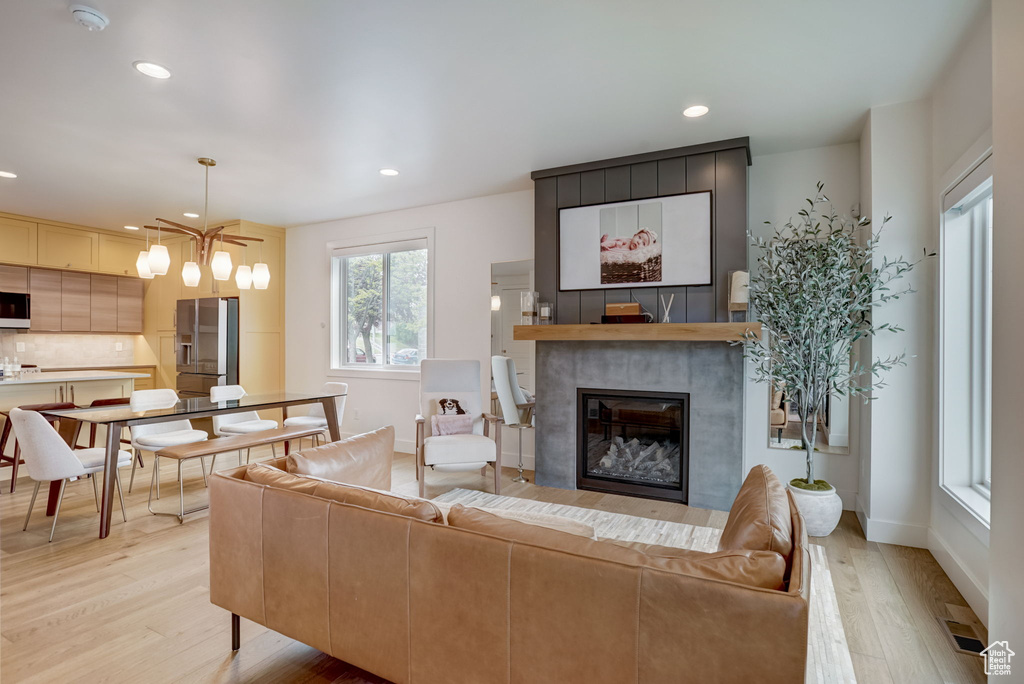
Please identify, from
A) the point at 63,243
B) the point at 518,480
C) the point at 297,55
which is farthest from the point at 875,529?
the point at 63,243

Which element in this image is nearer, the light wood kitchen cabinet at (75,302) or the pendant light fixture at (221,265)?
the pendant light fixture at (221,265)

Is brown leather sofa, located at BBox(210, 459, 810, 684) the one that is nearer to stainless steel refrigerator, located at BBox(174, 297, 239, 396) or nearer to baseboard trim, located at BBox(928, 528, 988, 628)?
baseboard trim, located at BBox(928, 528, 988, 628)

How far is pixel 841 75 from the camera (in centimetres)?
276

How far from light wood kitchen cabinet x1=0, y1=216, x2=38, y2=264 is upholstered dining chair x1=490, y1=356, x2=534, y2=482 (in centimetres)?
554

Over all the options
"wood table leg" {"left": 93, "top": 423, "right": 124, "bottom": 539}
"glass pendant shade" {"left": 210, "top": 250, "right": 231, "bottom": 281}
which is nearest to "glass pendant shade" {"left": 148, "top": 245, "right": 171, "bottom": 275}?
"glass pendant shade" {"left": 210, "top": 250, "right": 231, "bottom": 281}

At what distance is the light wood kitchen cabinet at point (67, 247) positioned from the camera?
236 inches

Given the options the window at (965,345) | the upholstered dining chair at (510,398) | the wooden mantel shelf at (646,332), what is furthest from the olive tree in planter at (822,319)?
the upholstered dining chair at (510,398)

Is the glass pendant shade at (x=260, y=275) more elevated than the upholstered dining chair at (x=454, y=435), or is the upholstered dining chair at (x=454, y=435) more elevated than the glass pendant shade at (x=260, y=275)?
the glass pendant shade at (x=260, y=275)

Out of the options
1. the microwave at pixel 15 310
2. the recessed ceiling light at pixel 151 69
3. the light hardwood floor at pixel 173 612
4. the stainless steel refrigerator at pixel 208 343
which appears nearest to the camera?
the light hardwood floor at pixel 173 612

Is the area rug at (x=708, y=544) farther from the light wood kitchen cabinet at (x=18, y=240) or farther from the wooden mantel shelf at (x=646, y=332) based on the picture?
the light wood kitchen cabinet at (x=18, y=240)

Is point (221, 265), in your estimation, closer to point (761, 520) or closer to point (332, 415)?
point (332, 415)

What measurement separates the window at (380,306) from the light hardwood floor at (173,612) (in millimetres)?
2640

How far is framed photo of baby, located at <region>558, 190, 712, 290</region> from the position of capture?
381 cm

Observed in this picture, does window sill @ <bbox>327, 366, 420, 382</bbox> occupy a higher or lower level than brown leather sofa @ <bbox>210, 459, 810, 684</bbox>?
higher
